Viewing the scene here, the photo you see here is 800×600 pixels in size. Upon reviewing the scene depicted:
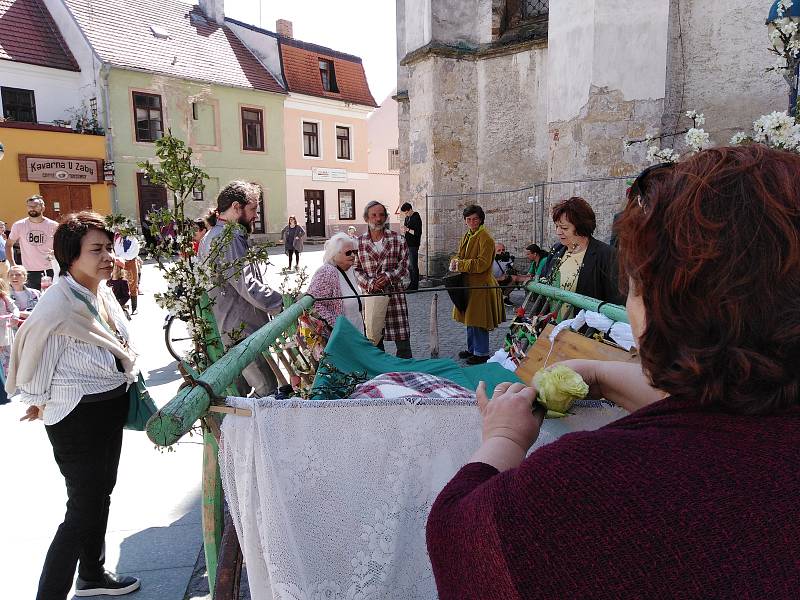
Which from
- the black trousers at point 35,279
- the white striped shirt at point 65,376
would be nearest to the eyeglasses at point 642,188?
A: the white striped shirt at point 65,376

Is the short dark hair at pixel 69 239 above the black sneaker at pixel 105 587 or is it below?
above

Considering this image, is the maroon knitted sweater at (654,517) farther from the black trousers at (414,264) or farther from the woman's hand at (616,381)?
the black trousers at (414,264)

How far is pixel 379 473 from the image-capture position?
160cm

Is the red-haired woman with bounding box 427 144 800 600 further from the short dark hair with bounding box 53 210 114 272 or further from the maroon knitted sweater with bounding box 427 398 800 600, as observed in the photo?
the short dark hair with bounding box 53 210 114 272

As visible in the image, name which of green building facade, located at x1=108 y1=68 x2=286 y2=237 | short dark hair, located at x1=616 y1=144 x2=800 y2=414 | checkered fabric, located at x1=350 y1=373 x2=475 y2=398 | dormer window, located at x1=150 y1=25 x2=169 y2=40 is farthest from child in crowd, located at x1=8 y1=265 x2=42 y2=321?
dormer window, located at x1=150 y1=25 x2=169 y2=40

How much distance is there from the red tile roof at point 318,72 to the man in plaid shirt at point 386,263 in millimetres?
23214

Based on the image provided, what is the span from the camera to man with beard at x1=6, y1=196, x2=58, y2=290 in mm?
7922

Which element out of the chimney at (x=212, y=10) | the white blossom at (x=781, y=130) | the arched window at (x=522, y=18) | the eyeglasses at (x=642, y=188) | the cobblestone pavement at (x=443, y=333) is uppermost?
the chimney at (x=212, y=10)

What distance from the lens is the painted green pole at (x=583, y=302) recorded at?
9.05 feet

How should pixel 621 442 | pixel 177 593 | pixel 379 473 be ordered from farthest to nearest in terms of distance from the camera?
1. pixel 177 593
2. pixel 379 473
3. pixel 621 442

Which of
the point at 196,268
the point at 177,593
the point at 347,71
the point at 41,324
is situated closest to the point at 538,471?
the point at 196,268

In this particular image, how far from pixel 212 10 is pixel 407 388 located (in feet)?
95.9

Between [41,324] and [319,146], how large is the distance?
91.4 ft

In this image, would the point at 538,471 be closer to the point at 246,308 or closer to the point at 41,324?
the point at 41,324
